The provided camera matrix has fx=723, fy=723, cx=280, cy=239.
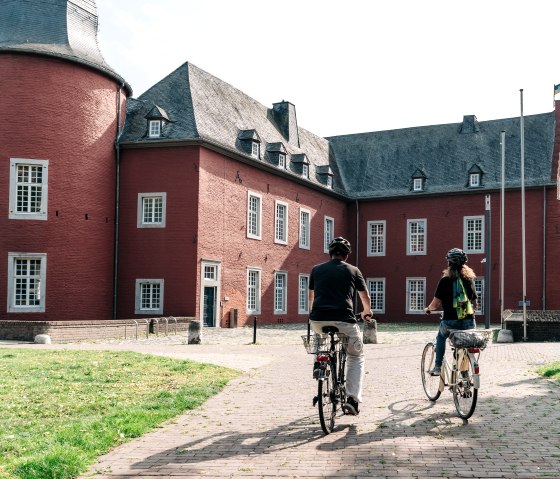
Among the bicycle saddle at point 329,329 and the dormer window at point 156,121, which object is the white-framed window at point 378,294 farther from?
the bicycle saddle at point 329,329

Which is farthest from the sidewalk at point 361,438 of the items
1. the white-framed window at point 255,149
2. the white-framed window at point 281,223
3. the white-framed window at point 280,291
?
the white-framed window at point 281,223

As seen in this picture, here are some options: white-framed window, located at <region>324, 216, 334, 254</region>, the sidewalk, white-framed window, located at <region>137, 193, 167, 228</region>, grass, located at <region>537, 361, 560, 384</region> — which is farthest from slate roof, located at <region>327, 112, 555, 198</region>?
the sidewalk

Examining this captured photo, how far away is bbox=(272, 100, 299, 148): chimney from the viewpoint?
125ft

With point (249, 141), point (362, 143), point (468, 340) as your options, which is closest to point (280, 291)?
point (249, 141)

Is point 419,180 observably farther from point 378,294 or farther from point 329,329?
point 329,329

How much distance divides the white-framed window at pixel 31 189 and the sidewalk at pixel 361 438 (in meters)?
17.8

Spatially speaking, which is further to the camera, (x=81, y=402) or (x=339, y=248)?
(x=81, y=402)

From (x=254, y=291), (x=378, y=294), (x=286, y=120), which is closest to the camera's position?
(x=254, y=291)

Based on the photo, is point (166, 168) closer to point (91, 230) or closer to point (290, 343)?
point (91, 230)

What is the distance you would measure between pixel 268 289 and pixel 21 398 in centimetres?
2449

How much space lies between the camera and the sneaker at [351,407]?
7.31 meters

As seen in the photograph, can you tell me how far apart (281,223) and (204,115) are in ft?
23.7

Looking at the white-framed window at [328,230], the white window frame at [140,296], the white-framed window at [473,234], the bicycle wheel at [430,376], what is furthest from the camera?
the white-framed window at [328,230]

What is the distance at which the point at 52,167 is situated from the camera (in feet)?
87.9
